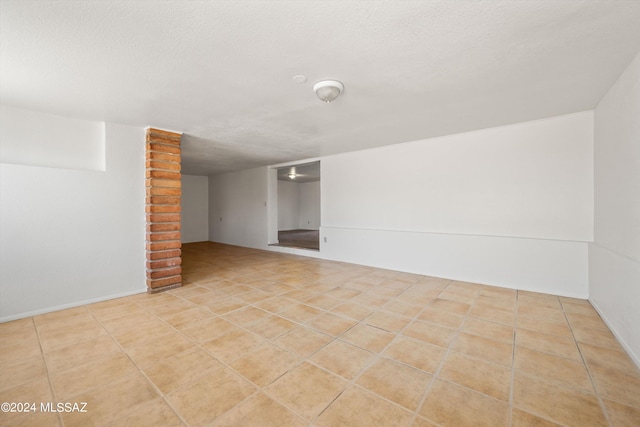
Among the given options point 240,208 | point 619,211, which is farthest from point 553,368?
point 240,208

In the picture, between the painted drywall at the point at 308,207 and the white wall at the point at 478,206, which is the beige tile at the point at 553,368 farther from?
the painted drywall at the point at 308,207

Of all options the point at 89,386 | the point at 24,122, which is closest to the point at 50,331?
the point at 89,386

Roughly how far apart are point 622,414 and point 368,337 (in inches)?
60.7

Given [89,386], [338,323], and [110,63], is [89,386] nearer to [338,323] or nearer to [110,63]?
[338,323]

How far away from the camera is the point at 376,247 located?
503cm

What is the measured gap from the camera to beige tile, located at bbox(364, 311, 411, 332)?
2490 mm

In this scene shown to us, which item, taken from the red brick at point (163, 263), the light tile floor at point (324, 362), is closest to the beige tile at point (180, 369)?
the light tile floor at point (324, 362)

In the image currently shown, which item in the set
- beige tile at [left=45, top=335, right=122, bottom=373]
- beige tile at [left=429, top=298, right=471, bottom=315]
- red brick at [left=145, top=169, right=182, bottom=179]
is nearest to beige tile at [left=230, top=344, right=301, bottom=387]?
beige tile at [left=45, top=335, right=122, bottom=373]

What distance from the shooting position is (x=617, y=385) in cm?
167

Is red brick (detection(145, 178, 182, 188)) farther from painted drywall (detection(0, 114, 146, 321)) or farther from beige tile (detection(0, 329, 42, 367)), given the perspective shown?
beige tile (detection(0, 329, 42, 367))

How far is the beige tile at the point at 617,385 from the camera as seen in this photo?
1563 millimetres

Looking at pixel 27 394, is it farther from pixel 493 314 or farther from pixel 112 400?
pixel 493 314

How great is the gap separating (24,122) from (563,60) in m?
5.41

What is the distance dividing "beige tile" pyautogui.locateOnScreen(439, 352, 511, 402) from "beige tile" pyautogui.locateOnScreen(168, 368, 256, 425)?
1.38 metres
